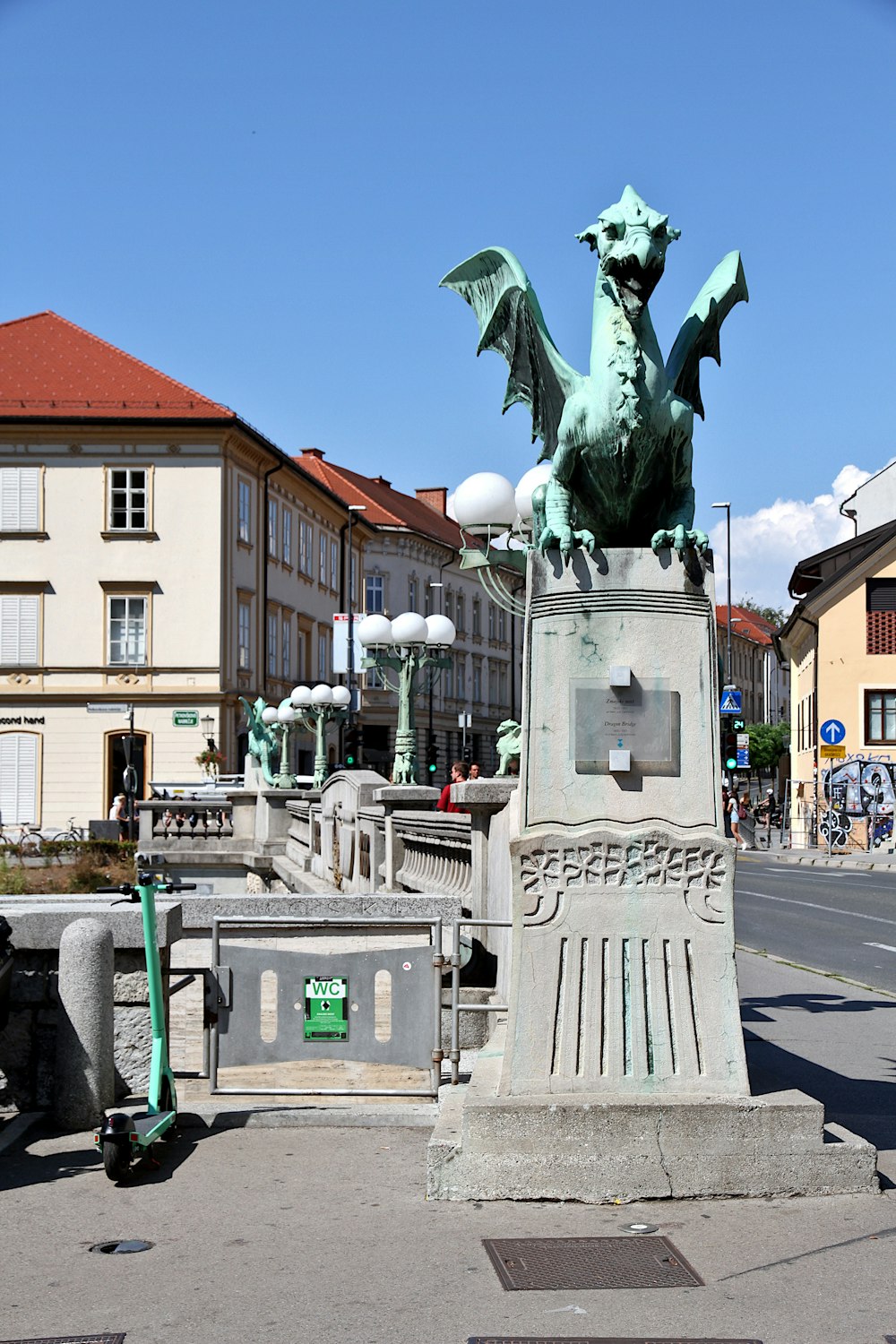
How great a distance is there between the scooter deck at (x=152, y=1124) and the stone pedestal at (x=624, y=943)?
1229mm

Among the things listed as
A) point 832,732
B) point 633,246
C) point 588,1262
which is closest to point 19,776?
point 832,732

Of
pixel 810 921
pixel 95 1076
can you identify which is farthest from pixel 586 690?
pixel 810 921

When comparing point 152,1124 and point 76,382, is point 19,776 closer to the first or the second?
point 76,382

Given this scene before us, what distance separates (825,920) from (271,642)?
3618cm

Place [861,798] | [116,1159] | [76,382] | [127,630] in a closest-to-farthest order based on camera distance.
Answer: [116,1159], [861,798], [127,630], [76,382]

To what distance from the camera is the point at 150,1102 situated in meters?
6.74

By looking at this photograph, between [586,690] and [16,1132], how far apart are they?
3.34m

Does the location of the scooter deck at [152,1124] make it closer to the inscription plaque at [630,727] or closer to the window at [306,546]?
the inscription plaque at [630,727]

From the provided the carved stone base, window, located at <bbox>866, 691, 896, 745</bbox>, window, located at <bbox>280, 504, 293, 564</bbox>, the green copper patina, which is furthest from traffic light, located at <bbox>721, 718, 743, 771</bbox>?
window, located at <bbox>280, 504, 293, 564</bbox>

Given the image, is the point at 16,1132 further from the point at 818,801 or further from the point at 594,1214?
the point at 818,801

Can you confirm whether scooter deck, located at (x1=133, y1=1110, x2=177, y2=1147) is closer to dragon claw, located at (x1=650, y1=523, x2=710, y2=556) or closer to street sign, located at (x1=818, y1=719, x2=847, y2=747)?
dragon claw, located at (x1=650, y1=523, x2=710, y2=556)

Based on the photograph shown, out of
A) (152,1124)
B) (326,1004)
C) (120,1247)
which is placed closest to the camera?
(120,1247)

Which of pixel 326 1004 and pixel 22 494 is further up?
pixel 22 494

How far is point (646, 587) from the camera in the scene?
6449 millimetres
